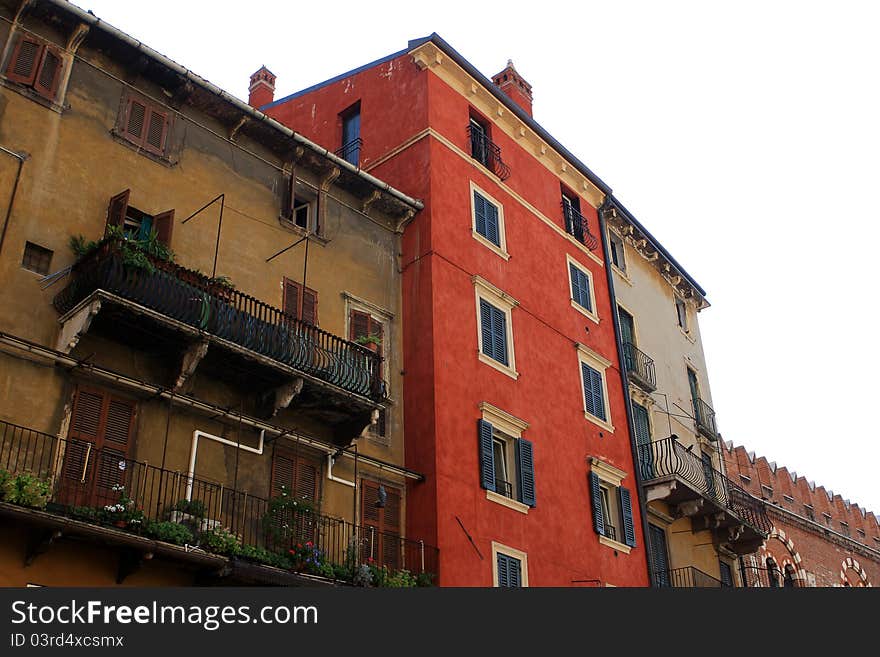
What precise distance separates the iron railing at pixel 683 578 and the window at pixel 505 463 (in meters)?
5.18

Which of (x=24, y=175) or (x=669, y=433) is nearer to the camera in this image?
(x=24, y=175)

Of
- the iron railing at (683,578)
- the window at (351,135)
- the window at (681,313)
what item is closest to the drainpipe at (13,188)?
the window at (351,135)

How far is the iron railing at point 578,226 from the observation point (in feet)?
94.5

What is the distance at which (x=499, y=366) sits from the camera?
2327 cm

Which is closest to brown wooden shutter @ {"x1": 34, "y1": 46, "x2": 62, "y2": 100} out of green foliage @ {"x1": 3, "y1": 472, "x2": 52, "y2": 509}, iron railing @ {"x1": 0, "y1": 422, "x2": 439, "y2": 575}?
iron railing @ {"x1": 0, "y1": 422, "x2": 439, "y2": 575}

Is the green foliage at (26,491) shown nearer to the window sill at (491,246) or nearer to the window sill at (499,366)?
the window sill at (499,366)

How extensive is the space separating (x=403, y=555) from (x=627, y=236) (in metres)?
15.6

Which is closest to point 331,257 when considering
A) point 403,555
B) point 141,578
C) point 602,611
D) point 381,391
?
point 381,391

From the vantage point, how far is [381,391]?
19750 millimetres

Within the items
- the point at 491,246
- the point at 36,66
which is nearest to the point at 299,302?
the point at 491,246

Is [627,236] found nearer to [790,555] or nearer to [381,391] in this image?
[790,555]

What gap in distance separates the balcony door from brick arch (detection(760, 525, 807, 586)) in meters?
22.4

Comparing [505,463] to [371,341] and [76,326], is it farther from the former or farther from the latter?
[76,326]

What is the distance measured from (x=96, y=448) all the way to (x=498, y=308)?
1074 centimetres
